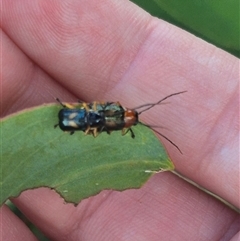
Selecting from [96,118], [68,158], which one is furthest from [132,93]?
[68,158]

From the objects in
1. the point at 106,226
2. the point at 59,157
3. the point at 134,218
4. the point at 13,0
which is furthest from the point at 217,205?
the point at 13,0

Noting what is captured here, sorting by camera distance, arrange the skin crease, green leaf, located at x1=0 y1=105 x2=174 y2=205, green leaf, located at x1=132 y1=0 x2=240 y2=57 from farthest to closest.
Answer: green leaf, located at x1=132 y1=0 x2=240 y2=57, the skin crease, green leaf, located at x1=0 y1=105 x2=174 y2=205

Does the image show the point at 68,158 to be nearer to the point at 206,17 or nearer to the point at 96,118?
the point at 96,118

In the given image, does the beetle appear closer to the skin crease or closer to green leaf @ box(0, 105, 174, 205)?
green leaf @ box(0, 105, 174, 205)

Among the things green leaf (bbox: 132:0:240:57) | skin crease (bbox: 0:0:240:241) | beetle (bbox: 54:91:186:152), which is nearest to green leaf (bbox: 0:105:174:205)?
beetle (bbox: 54:91:186:152)

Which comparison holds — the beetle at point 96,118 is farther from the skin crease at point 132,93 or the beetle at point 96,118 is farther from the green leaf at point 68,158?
the skin crease at point 132,93

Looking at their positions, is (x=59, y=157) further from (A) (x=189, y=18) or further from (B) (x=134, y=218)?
(A) (x=189, y=18)
